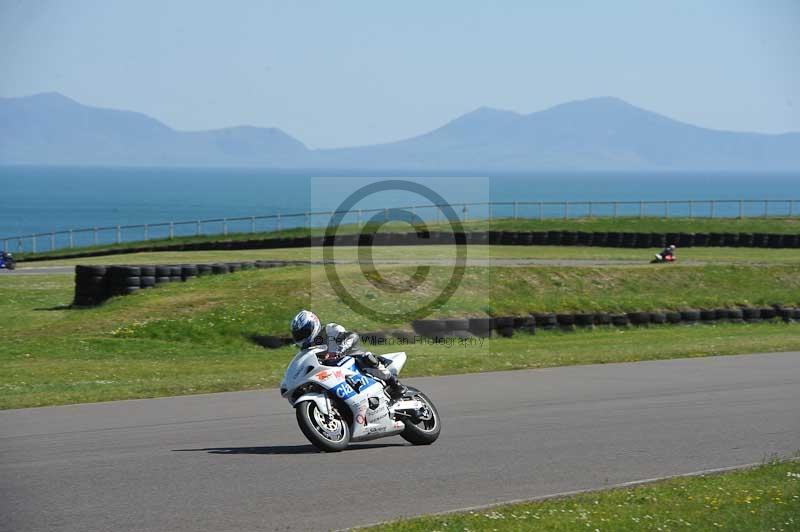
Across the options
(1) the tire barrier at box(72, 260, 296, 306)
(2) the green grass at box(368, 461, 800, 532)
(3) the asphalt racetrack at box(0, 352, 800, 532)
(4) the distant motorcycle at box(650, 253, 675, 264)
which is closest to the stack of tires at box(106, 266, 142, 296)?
(1) the tire barrier at box(72, 260, 296, 306)

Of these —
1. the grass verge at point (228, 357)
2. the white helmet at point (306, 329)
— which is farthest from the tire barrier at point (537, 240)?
the white helmet at point (306, 329)

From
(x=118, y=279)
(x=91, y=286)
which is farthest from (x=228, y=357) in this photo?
(x=91, y=286)

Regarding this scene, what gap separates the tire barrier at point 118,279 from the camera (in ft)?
91.2

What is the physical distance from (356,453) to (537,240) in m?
37.3

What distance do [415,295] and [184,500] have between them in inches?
686

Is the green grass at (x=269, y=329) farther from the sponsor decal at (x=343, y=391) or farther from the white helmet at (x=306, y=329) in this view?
the sponsor decal at (x=343, y=391)

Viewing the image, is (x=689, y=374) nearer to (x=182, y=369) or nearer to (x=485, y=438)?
(x=485, y=438)

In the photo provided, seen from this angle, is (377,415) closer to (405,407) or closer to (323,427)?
(405,407)

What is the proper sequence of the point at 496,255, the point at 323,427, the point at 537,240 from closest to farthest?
the point at 323,427, the point at 496,255, the point at 537,240

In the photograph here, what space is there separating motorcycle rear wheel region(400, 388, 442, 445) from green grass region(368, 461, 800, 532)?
257cm

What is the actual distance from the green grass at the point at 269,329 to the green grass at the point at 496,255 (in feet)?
22.5

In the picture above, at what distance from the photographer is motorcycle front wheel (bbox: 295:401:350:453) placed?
1078 cm

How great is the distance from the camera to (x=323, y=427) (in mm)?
10992

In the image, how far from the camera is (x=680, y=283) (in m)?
31.5
